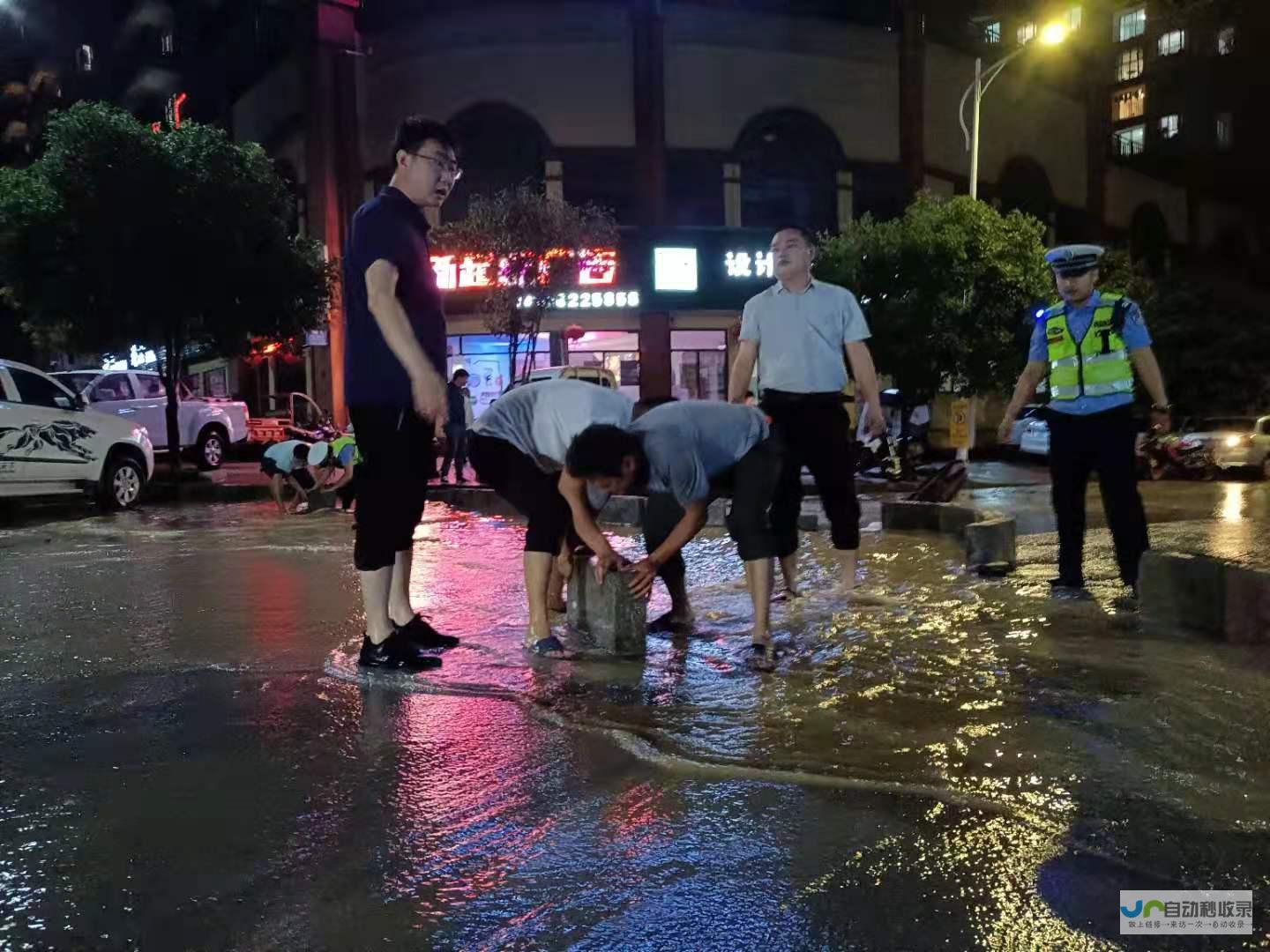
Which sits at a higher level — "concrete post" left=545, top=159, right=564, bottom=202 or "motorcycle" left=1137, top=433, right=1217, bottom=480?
"concrete post" left=545, top=159, right=564, bottom=202

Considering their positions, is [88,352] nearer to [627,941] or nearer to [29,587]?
[29,587]

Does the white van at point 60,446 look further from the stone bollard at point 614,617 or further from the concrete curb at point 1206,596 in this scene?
the concrete curb at point 1206,596

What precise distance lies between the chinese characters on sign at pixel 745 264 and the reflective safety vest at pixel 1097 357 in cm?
2413

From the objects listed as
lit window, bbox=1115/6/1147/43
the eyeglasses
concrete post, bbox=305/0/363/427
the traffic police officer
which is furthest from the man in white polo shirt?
lit window, bbox=1115/6/1147/43

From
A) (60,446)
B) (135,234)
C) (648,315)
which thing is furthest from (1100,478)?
(648,315)

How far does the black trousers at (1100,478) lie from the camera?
5.89m

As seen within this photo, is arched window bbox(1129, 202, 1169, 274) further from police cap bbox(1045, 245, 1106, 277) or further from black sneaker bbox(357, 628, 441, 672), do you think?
black sneaker bbox(357, 628, 441, 672)

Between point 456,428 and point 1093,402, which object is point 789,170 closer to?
point 456,428

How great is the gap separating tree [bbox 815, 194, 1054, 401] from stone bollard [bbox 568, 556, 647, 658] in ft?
47.3

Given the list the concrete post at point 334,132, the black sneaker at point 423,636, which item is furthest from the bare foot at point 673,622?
the concrete post at point 334,132

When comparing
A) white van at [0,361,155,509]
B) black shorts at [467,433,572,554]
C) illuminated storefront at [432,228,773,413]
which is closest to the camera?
black shorts at [467,433,572,554]

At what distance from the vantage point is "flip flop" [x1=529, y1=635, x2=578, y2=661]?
4695mm

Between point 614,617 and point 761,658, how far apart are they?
65 centimetres

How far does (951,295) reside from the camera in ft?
60.5
